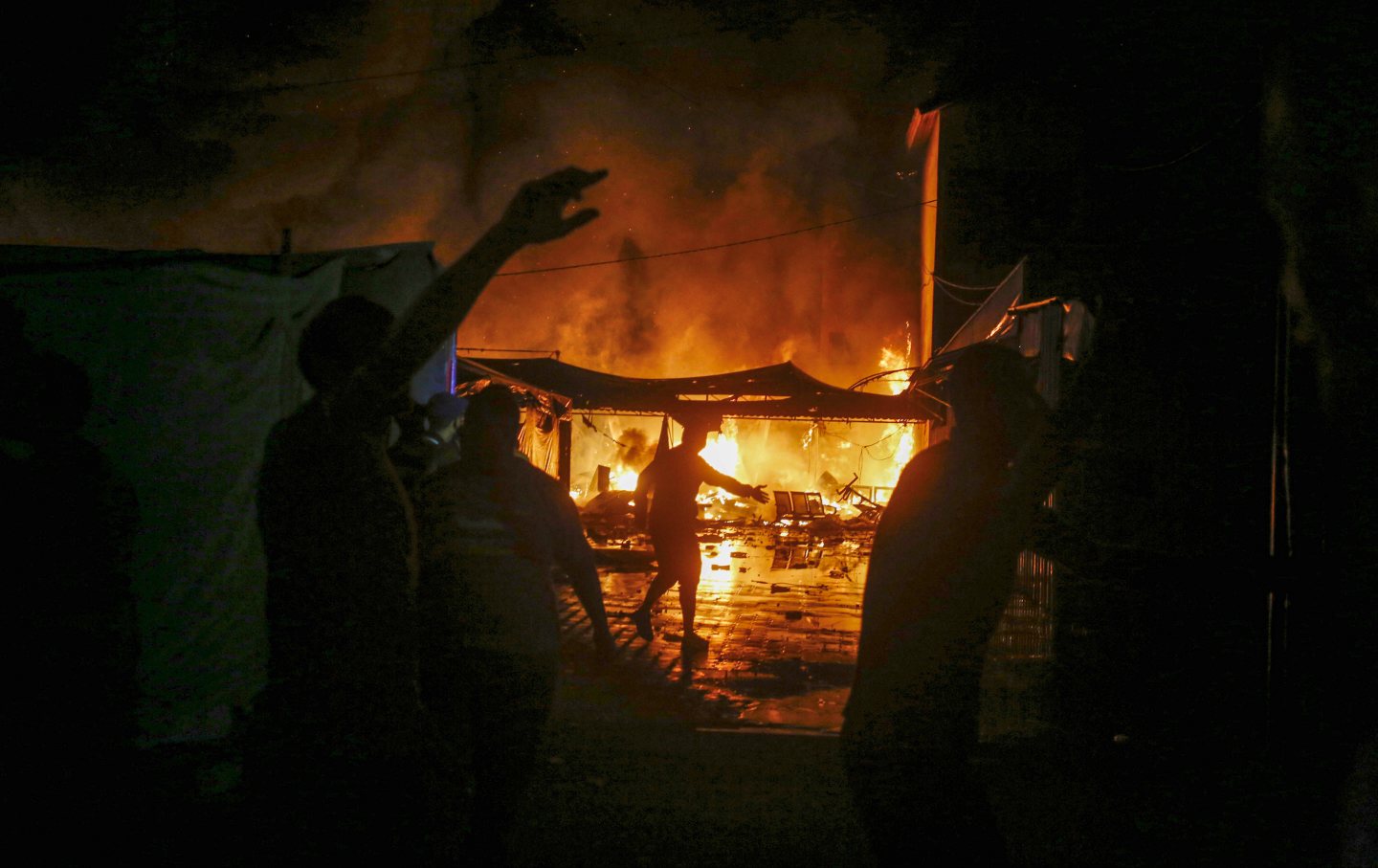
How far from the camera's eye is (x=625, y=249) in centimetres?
3203

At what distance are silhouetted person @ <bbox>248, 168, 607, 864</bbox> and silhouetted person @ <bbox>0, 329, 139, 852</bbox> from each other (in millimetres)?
2419

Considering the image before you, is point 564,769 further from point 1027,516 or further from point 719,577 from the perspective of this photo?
point 719,577

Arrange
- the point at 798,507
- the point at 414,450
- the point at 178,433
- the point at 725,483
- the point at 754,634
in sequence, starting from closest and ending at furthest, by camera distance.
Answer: the point at 414,450 < the point at 178,433 < the point at 725,483 < the point at 754,634 < the point at 798,507

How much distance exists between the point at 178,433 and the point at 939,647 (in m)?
3.92

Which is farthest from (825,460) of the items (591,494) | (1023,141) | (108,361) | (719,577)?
(108,361)

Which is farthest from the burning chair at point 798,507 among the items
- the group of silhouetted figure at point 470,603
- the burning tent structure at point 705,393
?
the group of silhouetted figure at point 470,603

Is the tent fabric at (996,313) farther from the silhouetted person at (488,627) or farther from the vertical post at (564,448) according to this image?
the vertical post at (564,448)

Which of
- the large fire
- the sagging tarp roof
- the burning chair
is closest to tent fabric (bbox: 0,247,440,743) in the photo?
the sagging tarp roof

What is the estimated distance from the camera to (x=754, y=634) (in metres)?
7.98

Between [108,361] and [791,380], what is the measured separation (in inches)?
534

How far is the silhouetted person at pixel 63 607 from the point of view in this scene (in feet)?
10.9

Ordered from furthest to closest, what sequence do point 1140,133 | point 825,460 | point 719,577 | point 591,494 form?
point 825,460
point 591,494
point 719,577
point 1140,133

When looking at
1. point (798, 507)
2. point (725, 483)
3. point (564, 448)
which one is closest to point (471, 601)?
point (725, 483)

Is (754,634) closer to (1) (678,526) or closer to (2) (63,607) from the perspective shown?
(1) (678,526)
